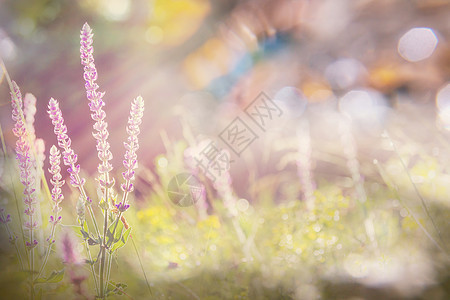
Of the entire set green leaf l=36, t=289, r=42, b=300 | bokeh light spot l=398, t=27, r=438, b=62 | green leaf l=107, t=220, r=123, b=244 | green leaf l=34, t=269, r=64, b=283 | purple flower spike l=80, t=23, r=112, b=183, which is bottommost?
green leaf l=36, t=289, r=42, b=300

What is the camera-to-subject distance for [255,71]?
58.8 inches

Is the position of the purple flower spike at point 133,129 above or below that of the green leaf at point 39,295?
above

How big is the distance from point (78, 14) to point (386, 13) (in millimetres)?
1345

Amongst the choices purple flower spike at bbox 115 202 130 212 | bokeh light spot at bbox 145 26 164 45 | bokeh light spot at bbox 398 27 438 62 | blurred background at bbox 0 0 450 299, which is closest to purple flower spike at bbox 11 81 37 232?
purple flower spike at bbox 115 202 130 212

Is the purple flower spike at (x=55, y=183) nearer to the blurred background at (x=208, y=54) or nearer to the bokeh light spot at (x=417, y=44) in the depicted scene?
the blurred background at (x=208, y=54)

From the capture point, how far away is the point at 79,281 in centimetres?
44

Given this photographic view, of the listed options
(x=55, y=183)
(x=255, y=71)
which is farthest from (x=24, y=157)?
Result: (x=255, y=71)

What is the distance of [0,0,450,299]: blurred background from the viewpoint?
107 cm

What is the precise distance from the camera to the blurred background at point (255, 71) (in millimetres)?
1066

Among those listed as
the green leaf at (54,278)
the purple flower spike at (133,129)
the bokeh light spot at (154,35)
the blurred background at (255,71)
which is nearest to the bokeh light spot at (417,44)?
the blurred background at (255,71)

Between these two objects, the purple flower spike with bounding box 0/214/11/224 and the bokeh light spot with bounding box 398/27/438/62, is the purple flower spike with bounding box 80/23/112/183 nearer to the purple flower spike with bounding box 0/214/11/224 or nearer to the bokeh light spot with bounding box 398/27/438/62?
the purple flower spike with bounding box 0/214/11/224

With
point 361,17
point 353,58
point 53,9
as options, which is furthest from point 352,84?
point 53,9

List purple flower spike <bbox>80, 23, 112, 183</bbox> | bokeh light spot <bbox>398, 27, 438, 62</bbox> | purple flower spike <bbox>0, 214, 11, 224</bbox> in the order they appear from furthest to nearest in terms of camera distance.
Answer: bokeh light spot <bbox>398, 27, 438, 62</bbox> < purple flower spike <bbox>0, 214, 11, 224</bbox> < purple flower spike <bbox>80, 23, 112, 183</bbox>

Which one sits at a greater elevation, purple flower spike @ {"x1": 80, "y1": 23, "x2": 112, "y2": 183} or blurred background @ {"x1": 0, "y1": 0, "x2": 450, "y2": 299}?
blurred background @ {"x1": 0, "y1": 0, "x2": 450, "y2": 299}
